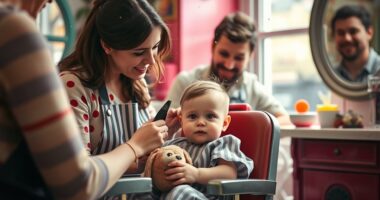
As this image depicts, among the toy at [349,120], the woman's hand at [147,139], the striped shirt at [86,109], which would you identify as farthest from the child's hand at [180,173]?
the toy at [349,120]

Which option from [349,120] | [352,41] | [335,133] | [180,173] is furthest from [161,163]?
[352,41]

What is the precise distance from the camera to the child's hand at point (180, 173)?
1.96m

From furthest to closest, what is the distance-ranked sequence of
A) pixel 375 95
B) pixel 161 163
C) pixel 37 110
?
pixel 375 95 → pixel 161 163 → pixel 37 110

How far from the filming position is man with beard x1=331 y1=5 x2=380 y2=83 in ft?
10.1

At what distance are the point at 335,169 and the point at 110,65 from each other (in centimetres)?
136

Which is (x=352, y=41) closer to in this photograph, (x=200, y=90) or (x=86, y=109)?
(x=200, y=90)

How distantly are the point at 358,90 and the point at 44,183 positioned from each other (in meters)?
2.29

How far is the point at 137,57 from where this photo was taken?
1950 millimetres

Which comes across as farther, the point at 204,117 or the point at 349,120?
the point at 349,120

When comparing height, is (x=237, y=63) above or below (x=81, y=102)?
above

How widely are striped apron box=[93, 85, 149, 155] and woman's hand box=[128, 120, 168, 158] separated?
0.42m

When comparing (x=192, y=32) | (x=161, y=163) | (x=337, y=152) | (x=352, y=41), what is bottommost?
(x=337, y=152)

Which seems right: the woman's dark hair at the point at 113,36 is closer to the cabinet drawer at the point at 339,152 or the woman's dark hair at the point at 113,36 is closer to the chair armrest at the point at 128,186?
the chair armrest at the point at 128,186

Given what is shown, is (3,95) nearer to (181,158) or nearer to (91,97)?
(91,97)
